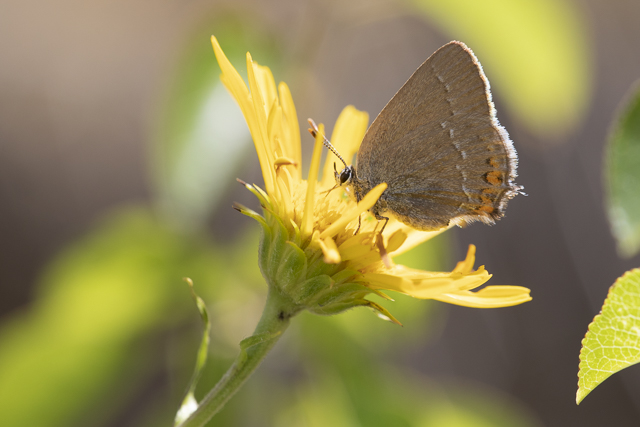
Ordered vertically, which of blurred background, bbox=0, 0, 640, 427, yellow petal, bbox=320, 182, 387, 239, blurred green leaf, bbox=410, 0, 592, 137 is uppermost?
blurred green leaf, bbox=410, 0, 592, 137

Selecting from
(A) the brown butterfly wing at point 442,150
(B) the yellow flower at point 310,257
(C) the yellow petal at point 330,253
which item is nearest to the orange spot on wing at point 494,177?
(A) the brown butterfly wing at point 442,150

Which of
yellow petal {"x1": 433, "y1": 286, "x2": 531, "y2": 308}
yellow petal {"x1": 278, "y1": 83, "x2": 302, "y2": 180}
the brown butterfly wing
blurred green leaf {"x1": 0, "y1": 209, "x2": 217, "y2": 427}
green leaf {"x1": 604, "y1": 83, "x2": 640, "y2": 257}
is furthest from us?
blurred green leaf {"x1": 0, "y1": 209, "x2": 217, "y2": 427}

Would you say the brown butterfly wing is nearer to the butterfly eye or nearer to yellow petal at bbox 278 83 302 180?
the butterfly eye

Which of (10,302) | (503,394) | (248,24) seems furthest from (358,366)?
(503,394)

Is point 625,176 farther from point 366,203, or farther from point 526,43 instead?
point 526,43

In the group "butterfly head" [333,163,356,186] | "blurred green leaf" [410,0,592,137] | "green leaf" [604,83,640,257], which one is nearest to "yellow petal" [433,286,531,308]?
"green leaf" [604,83,640,257]

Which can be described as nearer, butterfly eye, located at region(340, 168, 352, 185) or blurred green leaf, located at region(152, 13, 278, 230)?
butterfly eye, located at region(340, 168, 352, 185)

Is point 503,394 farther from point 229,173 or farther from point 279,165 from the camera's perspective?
point 279,165
